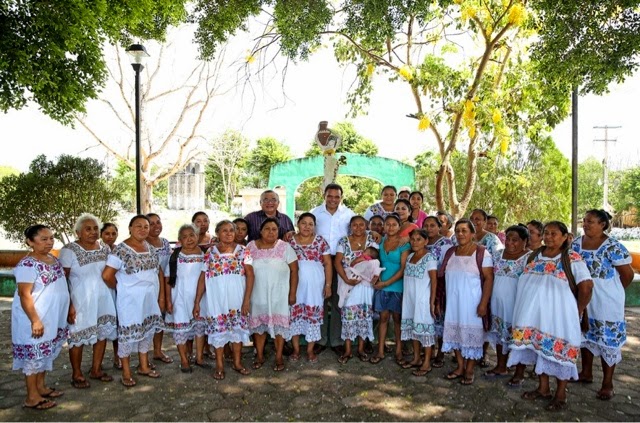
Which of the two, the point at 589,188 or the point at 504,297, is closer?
the point at 504,297

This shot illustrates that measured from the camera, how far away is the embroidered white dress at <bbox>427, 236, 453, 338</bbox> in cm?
486

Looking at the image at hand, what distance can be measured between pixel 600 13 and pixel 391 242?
339 centimetres

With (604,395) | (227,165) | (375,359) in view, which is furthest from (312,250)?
(227,165)

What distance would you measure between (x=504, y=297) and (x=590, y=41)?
313 centimetres

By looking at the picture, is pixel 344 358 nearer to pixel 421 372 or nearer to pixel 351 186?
pixel 421 372

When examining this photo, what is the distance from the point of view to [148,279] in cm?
442

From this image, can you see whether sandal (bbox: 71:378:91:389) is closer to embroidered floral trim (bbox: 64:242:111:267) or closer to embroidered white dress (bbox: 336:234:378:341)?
embroidered floral trim (bbox: 64:242:111:267)

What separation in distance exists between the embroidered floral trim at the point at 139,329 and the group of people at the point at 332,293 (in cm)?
1

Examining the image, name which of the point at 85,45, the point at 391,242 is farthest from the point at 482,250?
the point at 85,45

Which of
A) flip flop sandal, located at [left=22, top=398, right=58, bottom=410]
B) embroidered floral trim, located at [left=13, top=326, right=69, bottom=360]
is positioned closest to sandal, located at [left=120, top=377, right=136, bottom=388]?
flip flop sandal, located at [left=22, top=398, right=58, bottom=410]

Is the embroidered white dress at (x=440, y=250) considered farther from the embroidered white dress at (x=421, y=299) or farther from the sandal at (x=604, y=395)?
the sandal at (x=604, y=395)

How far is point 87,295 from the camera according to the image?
4.14m

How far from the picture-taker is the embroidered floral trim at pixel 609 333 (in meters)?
4.05

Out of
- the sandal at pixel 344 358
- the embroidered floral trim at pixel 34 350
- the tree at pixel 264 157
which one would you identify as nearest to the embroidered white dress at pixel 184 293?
the embroidered floral trim at pixel 34 350
